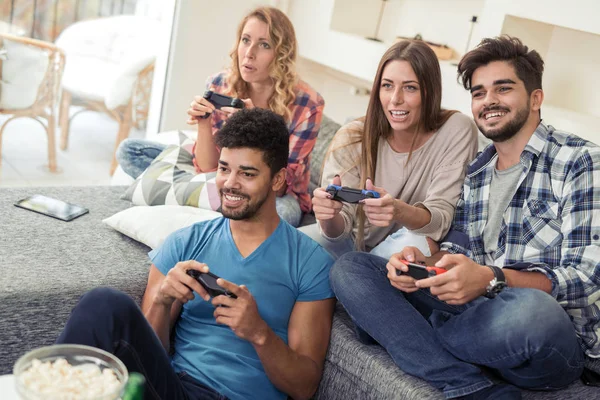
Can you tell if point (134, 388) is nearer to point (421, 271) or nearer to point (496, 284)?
point (421, 271)

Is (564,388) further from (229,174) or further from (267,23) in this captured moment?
(267,23)

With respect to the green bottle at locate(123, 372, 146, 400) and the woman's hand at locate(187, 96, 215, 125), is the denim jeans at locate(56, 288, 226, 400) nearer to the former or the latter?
the green bottle at locate(123, 372, 146, 400)

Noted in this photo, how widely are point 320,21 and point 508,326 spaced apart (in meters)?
2.37

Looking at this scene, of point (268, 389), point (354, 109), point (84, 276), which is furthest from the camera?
point (354, 109)

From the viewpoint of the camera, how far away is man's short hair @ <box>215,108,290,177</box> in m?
1.75

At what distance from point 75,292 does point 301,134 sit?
100 centimetres

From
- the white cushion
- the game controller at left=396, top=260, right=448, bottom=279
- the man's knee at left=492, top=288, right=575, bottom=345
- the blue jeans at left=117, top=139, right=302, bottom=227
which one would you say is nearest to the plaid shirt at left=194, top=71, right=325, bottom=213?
the blue jeans at left=117, top=139, right=302, bottom=227

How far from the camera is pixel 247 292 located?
5.10 ft

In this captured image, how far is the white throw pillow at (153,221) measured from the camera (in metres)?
2.08

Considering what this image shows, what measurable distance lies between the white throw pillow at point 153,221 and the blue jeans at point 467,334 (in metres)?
0.56

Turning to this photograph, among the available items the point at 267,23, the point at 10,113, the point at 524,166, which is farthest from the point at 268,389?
the point at 10,113

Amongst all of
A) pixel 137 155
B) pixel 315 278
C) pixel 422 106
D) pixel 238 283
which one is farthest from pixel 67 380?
pixel 137 155

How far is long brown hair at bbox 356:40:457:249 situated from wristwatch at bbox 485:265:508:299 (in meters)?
0.52

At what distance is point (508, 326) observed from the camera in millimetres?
1536
